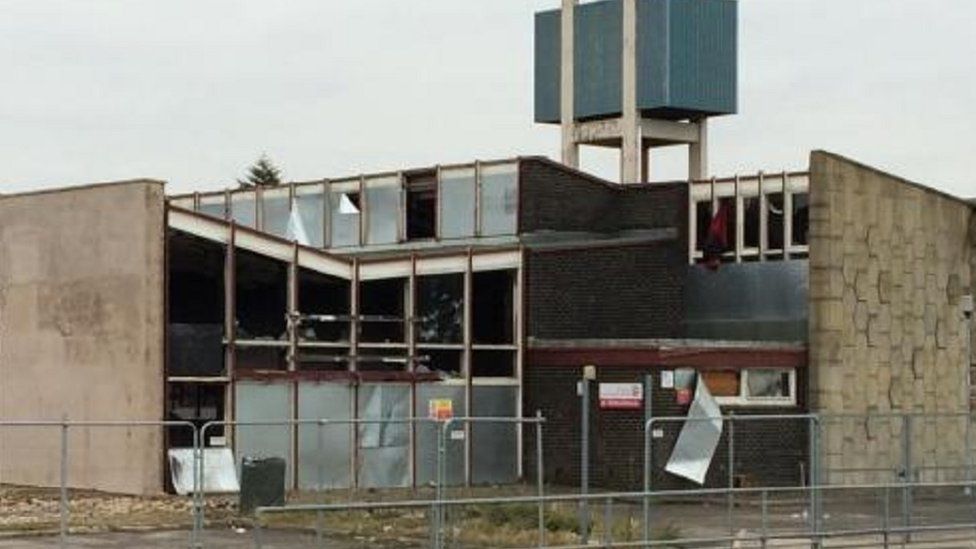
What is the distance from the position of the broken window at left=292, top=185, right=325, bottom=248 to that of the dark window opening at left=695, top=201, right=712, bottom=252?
8779 mm

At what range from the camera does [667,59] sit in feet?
167

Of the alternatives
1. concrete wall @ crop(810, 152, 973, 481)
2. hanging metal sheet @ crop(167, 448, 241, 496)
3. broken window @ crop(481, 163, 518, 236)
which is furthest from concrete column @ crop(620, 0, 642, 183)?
hanging metal sheet @ crop(167, 448, 241, 496)

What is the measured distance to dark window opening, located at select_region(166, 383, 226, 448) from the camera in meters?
32.7

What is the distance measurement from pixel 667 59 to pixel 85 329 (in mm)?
22283

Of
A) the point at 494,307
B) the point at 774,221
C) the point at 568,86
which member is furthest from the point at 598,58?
the point at 494,307

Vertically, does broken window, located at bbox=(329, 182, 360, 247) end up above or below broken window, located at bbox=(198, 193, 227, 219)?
below

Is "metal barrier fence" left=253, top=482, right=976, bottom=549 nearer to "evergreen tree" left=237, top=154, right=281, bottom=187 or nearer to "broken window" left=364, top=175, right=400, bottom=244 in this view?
"broken window" left=364, top=175, right=400, bottom=244

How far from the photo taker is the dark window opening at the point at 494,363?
37.2 meters

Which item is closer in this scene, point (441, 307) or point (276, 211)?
point (441, 307)

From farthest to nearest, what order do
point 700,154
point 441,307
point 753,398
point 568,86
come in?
point 568,86 < point 700,154 < point 441,307 < point 753,398

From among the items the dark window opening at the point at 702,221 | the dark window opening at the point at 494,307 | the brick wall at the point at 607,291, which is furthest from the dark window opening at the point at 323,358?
the dark window opening at the point at 702,221

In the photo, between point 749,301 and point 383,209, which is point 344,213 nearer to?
point 383,209

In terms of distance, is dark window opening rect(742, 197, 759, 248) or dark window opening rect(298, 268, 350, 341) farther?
dark window opening rect(742, 197, 759, 248)

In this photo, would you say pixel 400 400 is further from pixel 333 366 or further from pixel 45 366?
pixel 45 366
